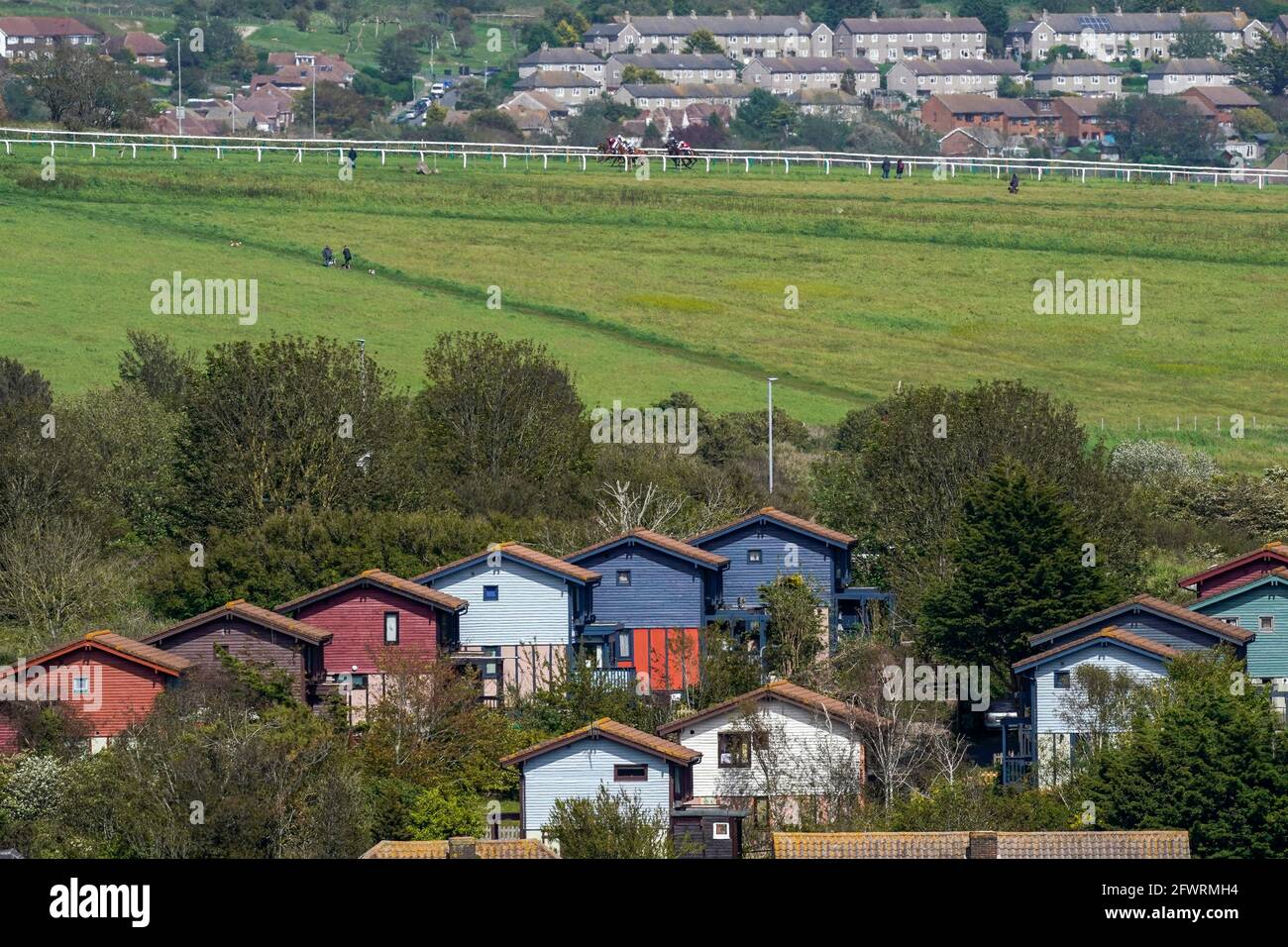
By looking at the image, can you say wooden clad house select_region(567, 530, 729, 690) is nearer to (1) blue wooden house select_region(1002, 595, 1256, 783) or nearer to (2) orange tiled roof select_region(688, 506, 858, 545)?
(2) orange tiled roof select_region(688, 506, 858, 545)

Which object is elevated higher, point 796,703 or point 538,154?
point 538,154

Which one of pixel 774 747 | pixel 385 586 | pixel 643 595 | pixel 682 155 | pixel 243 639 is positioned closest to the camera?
pixel 774 747

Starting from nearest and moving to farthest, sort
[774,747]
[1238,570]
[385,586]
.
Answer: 1. [774,747]
2. [385,586]
3. [1238,570]

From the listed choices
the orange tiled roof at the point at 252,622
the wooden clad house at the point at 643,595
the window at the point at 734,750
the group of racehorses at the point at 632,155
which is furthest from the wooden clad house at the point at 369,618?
the group of racehorses at the point at 632,155

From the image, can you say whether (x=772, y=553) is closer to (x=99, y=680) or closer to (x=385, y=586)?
(x=385, y=586)

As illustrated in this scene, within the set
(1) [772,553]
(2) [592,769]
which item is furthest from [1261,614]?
(2) [592,769]

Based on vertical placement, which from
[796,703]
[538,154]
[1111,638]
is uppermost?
[538,154]

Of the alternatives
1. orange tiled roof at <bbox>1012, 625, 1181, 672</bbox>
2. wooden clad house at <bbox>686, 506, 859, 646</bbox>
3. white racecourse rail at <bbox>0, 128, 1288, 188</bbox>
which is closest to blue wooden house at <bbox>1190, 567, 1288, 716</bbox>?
orange tiled roof at <bbox>1012, 625, 1181, 672</bbox>
